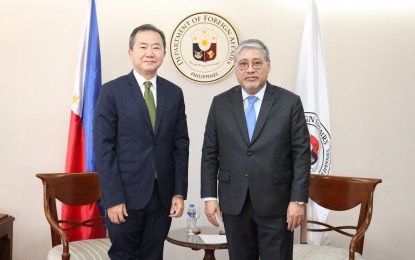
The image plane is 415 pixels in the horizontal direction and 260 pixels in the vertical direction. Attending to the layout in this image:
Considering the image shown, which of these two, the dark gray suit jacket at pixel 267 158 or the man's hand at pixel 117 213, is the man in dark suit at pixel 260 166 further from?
the man's hand at pixel 117 213

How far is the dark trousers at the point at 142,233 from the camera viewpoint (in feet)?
7.21

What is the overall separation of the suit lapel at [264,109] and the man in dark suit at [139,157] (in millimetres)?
419

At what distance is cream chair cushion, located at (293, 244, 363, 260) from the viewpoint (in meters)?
2.79

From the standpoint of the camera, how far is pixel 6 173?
12.1ft

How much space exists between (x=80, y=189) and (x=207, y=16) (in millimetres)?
1682

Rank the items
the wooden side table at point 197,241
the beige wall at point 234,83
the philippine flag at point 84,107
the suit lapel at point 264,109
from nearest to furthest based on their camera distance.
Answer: the suit lapel at point 264,109 → the wooden side table at point 197,241 → the philippine flag at point 84,107 → the beige wall at point 234,83

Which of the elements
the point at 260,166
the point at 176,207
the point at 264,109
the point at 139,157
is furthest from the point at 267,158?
the point at 139,157

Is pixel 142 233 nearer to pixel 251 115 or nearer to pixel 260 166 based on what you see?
pixel 260 166

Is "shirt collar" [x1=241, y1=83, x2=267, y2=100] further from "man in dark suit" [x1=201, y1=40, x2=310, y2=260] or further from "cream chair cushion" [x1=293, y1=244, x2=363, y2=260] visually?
"cream chair cushion" [x1=293, y1=244, x2=363, y2=260]

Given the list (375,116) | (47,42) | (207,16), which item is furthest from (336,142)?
(47,42)

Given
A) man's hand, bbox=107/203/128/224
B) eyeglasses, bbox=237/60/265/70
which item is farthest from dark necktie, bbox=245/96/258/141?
man's hand, bbox=107/203/128/224

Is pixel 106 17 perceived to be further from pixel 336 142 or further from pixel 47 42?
pixel 336 142

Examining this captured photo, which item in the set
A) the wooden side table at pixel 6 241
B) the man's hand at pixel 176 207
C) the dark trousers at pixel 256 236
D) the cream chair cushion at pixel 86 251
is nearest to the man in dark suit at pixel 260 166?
the dark trousers at pixel 256 236

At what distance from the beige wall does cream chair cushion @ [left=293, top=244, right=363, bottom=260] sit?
101 centimetres
